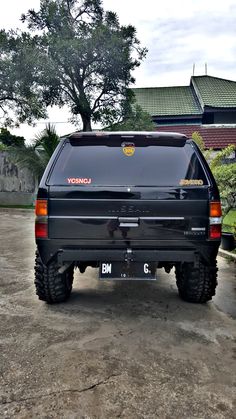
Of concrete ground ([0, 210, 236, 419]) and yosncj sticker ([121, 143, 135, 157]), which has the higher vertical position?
yosncj sticker ([121, 143, 135, 157])

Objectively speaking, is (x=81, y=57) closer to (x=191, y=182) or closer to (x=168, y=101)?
(x=168, y=101)

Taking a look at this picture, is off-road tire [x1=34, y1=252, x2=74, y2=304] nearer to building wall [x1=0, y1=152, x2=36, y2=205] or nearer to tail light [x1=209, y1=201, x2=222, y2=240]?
tail light [x1=209, y1=201, x2=222, y2=240]

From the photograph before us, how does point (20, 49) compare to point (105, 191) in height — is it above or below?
above

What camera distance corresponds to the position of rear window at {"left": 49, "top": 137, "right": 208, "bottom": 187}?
350cm

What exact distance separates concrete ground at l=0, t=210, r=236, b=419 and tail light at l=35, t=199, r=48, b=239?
0.90 m

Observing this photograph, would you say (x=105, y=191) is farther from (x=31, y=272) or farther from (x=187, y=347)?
(x=31, y=272)

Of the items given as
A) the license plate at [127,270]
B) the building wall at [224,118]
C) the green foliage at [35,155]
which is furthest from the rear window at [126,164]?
the building wall at [224,118]

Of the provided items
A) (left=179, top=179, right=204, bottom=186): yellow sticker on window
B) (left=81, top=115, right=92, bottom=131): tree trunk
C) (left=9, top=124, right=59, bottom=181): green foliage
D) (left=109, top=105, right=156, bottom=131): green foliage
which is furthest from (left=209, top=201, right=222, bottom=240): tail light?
(left=81, top=115, right=92, bottom=131): tree trunk

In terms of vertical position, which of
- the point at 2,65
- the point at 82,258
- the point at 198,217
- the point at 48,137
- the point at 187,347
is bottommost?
the point at 187,347

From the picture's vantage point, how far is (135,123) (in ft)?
56.1

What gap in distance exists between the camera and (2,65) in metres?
17.6

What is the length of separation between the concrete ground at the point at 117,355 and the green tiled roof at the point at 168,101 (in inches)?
712

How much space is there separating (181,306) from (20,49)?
16432 millimetres

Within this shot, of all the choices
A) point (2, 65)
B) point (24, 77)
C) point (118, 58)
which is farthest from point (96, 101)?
point (2, 65)
